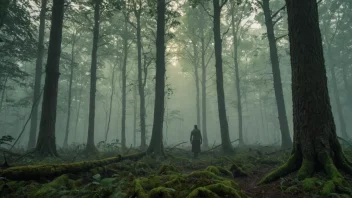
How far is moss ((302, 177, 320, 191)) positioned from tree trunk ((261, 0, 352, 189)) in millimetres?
333

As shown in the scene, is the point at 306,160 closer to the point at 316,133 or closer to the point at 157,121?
the point at 316,133

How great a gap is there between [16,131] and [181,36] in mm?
37350

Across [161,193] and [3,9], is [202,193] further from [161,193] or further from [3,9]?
[3,9]

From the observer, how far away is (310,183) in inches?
173

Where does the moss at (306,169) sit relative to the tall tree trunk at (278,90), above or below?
below

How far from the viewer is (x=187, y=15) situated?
24.5 meters

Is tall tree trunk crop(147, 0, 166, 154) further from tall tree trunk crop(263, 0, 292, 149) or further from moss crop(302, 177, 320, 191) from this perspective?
moss crop(302, 177, 320, 191)

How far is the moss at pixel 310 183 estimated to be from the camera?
4309 millimetres

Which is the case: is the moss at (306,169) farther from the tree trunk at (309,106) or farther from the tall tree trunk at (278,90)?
the tall tree trunk at (278,90)

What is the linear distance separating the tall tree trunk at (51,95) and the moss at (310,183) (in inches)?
387

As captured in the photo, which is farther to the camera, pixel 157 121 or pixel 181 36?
pixel 181 36

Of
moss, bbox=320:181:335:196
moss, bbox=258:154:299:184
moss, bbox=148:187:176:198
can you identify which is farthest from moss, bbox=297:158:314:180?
moss, bbox=148:187:176:198

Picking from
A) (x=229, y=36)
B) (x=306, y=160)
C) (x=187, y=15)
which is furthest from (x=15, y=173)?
(x=229, y=36)

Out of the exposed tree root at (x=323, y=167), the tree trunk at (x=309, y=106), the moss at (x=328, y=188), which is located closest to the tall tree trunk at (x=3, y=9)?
the tree trunk at (x=309, y=106)
